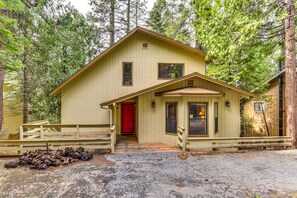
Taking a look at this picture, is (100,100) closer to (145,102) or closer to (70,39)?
(145,102)

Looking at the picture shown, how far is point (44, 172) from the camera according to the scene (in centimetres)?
563

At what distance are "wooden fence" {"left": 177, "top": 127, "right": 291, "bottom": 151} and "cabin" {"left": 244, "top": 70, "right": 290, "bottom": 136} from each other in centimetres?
292

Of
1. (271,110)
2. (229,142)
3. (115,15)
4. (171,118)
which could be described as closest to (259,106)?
(271,110)

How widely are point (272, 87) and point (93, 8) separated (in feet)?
59.1

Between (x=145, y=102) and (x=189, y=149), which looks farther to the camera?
(x=145, y=102)

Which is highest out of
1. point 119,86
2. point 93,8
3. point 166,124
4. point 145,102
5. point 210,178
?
point 93,8

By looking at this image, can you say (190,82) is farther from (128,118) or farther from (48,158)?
(48,158)

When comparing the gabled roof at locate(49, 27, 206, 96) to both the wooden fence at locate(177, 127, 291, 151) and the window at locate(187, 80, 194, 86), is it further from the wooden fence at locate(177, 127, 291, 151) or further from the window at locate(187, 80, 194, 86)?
the wooden fence at locate(177, 127, 291, 151)

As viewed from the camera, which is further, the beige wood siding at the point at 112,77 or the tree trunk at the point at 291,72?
the beige wood siding at the point at 112,77

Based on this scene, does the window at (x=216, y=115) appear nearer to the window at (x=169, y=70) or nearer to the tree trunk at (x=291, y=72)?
the tree trunk at (x=291, y=72)

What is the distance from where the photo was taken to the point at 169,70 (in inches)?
455

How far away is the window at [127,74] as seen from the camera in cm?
1116

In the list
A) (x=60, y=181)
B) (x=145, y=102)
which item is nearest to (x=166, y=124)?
(x=145, y=102)

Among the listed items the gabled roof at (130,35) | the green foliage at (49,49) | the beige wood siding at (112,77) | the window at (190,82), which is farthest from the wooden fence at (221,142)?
the green foliage at (49,49)
